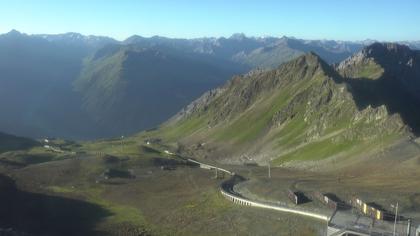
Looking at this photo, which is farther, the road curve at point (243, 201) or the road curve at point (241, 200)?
the road curve at point (241, 200)

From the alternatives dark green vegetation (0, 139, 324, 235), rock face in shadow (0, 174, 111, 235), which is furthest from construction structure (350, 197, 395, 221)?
rock face in shadow (0, 174, 111, 235)

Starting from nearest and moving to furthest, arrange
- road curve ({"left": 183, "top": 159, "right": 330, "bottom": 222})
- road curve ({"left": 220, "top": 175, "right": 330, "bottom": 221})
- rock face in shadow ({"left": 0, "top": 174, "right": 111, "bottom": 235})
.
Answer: road curve ({"left": 220, "top": 175, "right": 330, "bottom": 221})
road curve ({"left": 183, "top": 159, "right": 330, "bottom": 222})
rock face in shadow ({"left": 0, "top": 174, "right": 111, "bottom": 235})

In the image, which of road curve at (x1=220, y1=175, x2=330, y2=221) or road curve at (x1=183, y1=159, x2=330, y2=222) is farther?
road curve at (x1=183, y1=159, x2=330, y2=222)

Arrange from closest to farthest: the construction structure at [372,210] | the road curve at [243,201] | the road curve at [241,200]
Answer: the construction structure at [372,210], the road curve at [243,201], the road curve at [241,200]

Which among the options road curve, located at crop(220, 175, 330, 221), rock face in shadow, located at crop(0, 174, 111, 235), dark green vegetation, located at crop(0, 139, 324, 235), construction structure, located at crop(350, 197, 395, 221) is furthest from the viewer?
rock face in shadow, located at crop(0, 174, 111, 235)

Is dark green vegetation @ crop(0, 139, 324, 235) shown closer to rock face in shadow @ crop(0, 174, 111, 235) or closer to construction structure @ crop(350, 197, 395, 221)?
rock face in shadow @ crop(0, 174, 111, 235)

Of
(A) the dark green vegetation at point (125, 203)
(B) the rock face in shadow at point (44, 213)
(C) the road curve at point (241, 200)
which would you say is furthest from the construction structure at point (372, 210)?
(B) the rock face in shadow at point (44, 213)

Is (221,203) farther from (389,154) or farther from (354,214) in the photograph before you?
(389,154)

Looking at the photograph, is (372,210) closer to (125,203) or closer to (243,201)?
(243,201)

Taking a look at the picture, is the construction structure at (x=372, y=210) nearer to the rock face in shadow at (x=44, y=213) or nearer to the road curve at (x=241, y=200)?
the road curve at (x=241, y=200)
